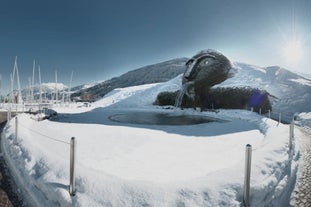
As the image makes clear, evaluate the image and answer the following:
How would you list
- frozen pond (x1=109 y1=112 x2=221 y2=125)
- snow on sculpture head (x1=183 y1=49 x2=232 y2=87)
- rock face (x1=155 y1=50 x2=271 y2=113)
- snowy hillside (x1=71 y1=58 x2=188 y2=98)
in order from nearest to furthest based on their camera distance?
frozen pond (x1=109 y1=112 x2=221 y2=125), rock face (x1=155 y1=50 x2=271 y2=113), snow on sculpture head (x1=183 y1=49 x2=232 y2=87), snowy hillside (x1=71 y1=58 x2=188 y2=98)

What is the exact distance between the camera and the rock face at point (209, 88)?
86.4ft

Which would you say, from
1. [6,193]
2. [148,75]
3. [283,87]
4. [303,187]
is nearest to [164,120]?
[303,187]

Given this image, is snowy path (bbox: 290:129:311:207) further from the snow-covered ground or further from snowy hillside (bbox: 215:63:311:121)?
snowy hillside (bbox: 215:63:311:121)

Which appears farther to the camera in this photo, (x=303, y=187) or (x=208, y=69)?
(x=208, y=69)

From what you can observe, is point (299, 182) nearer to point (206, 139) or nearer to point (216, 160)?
point (216, 160)

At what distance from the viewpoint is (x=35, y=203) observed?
4.63 meters

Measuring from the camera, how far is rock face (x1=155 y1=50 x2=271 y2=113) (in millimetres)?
26344

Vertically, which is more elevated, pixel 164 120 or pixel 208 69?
pixel 208 69

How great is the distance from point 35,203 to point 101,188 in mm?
1543

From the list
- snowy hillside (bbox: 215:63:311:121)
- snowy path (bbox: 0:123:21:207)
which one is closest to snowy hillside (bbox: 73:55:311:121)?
snowy hillside (bbox: 215:63:311:121)

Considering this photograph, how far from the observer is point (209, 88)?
28.3 meters

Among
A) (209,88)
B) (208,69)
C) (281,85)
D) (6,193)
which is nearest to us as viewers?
(6,193)

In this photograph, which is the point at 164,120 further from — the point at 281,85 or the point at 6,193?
the point at 281,85

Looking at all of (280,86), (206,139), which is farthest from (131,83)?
(206,139)
